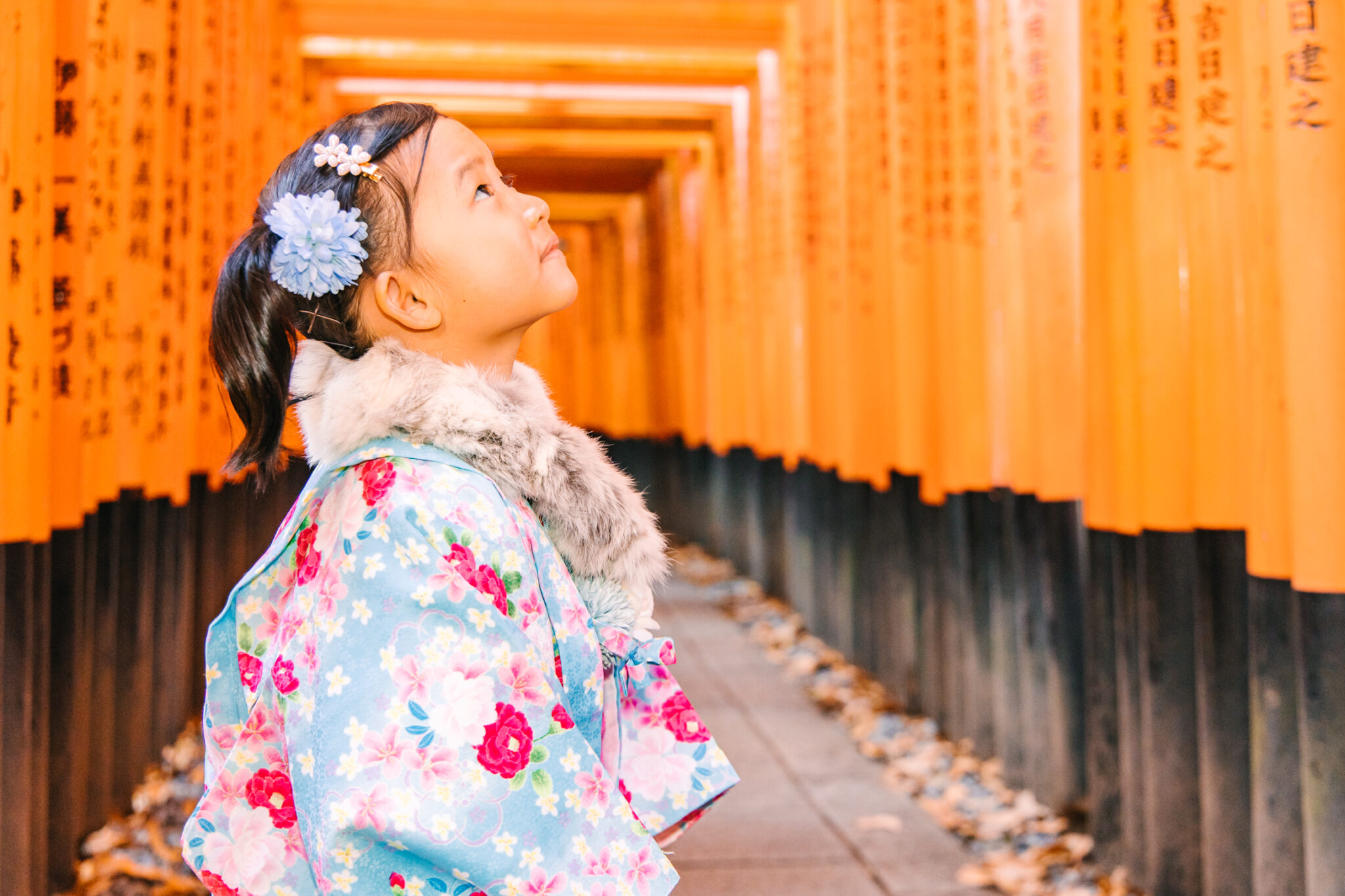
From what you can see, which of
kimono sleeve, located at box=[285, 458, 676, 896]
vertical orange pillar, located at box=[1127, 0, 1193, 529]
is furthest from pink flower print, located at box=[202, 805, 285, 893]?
vertical orange pillar, located at box=[1127, 0, 1193, 529]

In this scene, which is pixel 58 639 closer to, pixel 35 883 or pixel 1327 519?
pixel 35 883

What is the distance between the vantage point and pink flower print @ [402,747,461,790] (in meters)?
1.15

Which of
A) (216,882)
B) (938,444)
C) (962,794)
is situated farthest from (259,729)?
(938,444)

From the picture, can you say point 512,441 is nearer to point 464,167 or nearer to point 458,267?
point 458,267

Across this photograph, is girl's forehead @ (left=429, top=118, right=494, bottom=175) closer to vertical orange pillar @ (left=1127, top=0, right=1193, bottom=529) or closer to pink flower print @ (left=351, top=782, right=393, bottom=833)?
pink flower print @ (left=351, top=782, right=393, bottom=833)

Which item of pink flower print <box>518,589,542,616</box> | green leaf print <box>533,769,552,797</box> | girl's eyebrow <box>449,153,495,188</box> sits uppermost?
girl's eyebrow <box>449,153,495,188</box>

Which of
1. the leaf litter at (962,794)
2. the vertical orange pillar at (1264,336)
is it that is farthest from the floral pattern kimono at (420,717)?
the vertical orange pillar at (1264,336)

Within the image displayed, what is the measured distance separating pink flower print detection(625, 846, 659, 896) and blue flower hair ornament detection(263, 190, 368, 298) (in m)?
0.76

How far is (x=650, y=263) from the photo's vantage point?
13.2 metres

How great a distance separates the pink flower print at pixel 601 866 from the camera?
1178 millimetres

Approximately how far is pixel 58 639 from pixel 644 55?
5.94 metres

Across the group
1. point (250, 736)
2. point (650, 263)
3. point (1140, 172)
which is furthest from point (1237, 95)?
point (650, 263)

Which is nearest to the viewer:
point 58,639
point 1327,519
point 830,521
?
point 1327,519

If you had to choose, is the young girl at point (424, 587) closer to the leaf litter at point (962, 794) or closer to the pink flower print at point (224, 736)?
the pink flower print at point (224, 736)
